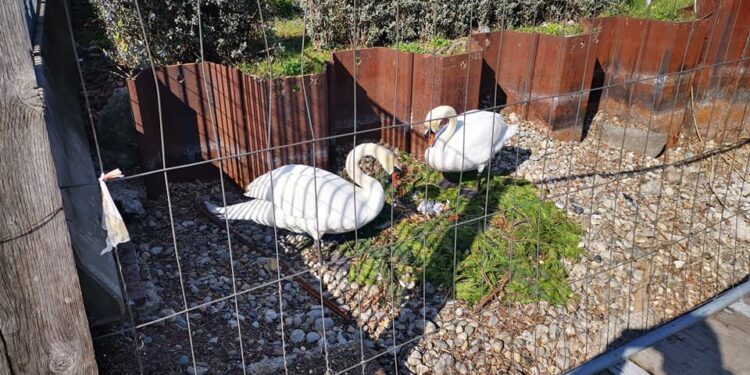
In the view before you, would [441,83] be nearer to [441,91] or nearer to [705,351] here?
[441,91]

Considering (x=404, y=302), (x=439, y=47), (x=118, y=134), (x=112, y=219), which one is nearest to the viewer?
(x=112, y=219)

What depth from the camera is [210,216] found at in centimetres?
444

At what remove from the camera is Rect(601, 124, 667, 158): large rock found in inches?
226

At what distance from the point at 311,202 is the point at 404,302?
3.15 feet

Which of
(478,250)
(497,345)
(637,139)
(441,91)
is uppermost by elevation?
(441,91)

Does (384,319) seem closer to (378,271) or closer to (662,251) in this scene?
(378,271)

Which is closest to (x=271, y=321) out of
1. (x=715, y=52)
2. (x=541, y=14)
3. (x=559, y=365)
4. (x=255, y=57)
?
(x=559, y=365)

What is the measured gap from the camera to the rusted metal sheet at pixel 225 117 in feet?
15.0

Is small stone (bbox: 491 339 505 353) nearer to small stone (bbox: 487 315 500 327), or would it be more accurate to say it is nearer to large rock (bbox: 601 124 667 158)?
small stone (bbox: 487 315 500 327)

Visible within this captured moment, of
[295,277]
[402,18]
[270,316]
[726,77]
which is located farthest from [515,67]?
[270,316]

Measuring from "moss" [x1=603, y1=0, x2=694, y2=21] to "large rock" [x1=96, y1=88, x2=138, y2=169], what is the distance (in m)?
4.99

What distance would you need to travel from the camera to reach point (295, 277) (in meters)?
3.94

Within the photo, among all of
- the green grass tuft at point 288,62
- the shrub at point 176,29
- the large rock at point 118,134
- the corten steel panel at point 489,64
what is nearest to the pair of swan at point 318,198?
the green grass tuft at point 288,62

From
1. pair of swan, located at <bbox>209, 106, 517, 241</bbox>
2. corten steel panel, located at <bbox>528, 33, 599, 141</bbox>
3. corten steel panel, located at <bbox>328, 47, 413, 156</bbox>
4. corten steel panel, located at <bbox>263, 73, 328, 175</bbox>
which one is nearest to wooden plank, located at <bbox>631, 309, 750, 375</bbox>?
pair of swan, located at <bbox>209, 106, 517, 241</bbox>
